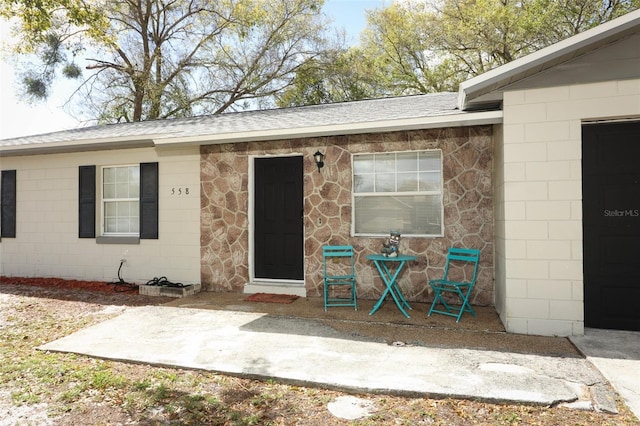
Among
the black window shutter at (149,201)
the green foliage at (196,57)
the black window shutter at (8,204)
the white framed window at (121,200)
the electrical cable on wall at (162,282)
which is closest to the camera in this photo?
the electrical cable on wall at (162,282)

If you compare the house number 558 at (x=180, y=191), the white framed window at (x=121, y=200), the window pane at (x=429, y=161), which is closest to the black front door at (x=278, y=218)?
the house number 558 at (x=180, y=191)

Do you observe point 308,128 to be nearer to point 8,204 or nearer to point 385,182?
point 385,182

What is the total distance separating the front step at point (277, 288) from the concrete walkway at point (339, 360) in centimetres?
135

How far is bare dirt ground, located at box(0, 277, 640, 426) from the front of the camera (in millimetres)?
2617

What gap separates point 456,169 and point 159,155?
16.3 feet

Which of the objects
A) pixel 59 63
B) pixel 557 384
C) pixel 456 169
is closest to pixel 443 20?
pixel 456 169

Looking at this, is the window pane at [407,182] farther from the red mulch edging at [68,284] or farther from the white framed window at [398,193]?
the red mulch edging at [68,284]

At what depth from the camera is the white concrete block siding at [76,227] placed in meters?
6.89

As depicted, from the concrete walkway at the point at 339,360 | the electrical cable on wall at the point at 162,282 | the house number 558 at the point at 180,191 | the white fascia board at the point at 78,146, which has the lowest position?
the concrete walkway at the point at 339,360

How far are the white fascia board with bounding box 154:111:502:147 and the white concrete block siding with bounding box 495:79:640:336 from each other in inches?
17.8

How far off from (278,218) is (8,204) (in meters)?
5.84

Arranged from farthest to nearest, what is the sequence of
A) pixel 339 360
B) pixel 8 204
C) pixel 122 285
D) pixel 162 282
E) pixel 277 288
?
pixel 8 204 < pixel 122 285 < pixel 162 282 < pixel 277 288 < pixel 339 360

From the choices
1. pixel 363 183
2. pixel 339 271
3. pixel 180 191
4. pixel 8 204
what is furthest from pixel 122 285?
pixel 363 183

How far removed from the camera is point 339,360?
355 cm
